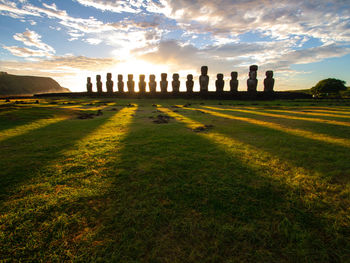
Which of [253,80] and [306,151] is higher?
[253,80]

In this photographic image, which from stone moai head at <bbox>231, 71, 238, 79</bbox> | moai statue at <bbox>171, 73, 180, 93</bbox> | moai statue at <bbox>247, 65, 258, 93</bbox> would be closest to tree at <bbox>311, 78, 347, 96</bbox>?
moai statue at <bbox>247, 65, 258, 93</bbox>

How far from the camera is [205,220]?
1.62 metres

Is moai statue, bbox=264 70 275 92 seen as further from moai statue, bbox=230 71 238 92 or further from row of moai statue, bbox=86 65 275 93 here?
moai statue, bbox=230 71 238 92

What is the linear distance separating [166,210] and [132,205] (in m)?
0.37

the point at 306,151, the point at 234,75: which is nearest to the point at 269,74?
the point at 234,75

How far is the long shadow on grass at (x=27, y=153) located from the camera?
2311 millimetres

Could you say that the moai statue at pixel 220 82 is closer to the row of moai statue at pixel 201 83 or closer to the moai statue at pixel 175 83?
the row of moai statue at pixel 201 83

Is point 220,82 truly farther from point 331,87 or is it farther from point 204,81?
point 331,87

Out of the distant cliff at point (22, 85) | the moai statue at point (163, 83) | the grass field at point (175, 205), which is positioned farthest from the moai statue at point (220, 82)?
the distant cliff at point (22, 85)

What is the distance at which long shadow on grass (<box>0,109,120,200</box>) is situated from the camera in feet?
7.58

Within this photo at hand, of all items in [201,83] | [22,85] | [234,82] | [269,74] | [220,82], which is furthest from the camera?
[22,85]

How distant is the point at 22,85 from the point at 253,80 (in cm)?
12354

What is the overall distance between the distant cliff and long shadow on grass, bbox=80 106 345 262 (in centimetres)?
12012

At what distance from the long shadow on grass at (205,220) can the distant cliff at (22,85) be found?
120115 millimetres
